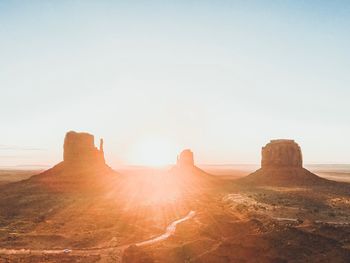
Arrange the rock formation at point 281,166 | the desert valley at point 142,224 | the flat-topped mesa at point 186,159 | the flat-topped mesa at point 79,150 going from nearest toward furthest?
the desert valley at point 142,224
the flat-topped mesa at point 79,150
the rock formation at point 281,166
the flat-topped mesa at point 186,159

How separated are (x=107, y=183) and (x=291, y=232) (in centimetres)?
5495

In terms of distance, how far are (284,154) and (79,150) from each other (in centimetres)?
5757

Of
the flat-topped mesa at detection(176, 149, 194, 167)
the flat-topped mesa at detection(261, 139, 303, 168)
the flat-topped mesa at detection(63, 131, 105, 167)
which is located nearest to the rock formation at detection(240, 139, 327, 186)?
the flat-topped mesa at detection(261, 139, 303, 168)

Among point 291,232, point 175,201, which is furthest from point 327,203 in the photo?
point 291,232

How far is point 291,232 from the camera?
28.5 m

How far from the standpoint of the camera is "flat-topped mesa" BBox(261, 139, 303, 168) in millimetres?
95562

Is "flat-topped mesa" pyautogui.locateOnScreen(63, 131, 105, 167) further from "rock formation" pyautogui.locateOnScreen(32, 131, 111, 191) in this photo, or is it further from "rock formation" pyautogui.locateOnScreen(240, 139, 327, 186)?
"rock formation" pyautogui.locateOnScreen(240, 139, 327, 186)

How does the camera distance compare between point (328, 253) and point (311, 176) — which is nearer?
point (328, 253)

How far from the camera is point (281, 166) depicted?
96.1 metres

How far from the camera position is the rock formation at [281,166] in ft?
299

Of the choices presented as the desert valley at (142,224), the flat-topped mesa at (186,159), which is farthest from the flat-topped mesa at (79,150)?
the flat-topped mesa at (186,159)

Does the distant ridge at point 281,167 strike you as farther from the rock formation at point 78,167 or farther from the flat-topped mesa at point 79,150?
the flat-topped mesa at point 79,150

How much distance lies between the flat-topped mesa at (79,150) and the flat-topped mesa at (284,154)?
167 ft

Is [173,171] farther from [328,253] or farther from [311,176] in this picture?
[328,253]
